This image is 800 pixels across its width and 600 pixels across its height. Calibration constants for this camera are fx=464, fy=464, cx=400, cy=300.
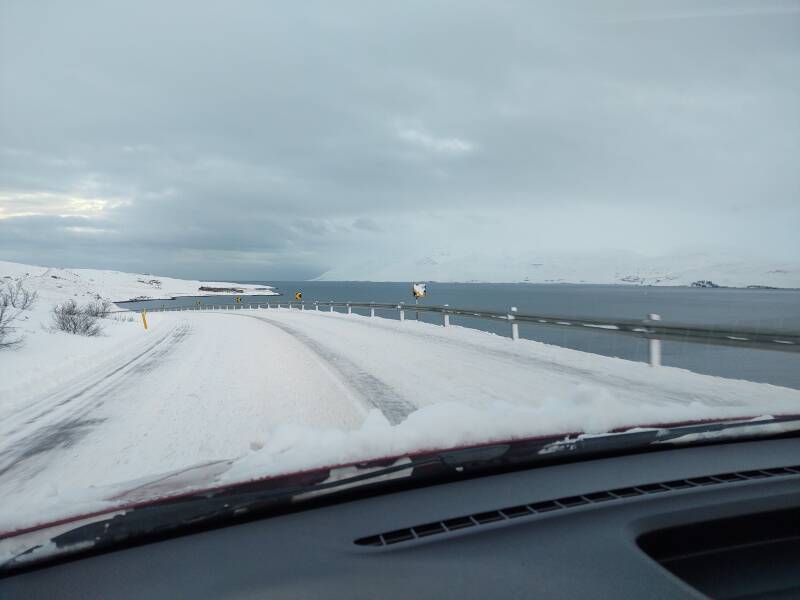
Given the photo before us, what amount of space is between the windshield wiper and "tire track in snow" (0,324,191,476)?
11.0ft

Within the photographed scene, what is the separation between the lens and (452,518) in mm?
2152

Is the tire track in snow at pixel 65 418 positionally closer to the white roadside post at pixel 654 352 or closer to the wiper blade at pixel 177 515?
the wiper blade at pixel 177 515

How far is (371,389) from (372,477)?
4.95 meters

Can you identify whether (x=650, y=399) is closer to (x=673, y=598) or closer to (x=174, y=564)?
(x=673, y=598)

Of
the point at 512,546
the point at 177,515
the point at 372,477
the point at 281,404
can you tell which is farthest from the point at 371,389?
the point at 512,546

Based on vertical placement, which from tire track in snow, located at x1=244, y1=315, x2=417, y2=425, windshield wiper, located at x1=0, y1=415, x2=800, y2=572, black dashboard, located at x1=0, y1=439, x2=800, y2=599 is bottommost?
tire track in snow, located at x1=244, y1=315, x2=417, y2=425

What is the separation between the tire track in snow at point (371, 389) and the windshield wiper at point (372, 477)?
9.15ft

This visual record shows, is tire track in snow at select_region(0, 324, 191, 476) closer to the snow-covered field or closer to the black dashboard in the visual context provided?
the snow-covered field

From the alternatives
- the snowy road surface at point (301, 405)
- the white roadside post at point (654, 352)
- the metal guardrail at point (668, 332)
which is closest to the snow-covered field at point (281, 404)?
the snowy road surface at point (301, 405)

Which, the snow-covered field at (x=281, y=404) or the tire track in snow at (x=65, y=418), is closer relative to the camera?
the snow-covered field at (x=281, y=404)

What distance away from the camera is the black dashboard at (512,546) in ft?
A: 5.55

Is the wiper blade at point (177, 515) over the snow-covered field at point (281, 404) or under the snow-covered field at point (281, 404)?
over

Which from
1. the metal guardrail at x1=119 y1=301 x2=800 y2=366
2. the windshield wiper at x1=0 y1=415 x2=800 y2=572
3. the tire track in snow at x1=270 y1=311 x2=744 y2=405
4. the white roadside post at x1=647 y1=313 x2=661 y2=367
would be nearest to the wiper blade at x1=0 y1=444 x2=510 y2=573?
the windshield wiper at x1=0 y1=415 x2=800 y2=572

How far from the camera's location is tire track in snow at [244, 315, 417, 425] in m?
5.92
